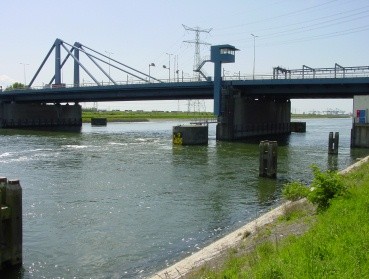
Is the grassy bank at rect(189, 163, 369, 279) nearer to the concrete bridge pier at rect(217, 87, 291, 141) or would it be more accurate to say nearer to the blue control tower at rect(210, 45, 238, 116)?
the concrete bridge pier at rect(217, 87, 291, 141)

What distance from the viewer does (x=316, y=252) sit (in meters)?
9.05

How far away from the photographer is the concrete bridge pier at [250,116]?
68.8m

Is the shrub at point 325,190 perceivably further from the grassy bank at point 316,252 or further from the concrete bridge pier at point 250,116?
the concrete bridge pier at point 250,116

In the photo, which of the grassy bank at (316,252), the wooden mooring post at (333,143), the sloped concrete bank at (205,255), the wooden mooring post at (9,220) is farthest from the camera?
the wooden mooring post at (333,143)

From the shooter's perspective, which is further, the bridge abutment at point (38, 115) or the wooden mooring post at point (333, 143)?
the bridge abutment at point (38, 115)

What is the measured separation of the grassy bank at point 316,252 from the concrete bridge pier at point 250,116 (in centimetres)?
5502

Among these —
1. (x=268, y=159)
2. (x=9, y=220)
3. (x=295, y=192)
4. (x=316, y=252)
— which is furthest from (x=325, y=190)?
(x=268, y=159)

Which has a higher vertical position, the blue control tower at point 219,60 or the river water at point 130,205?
the blue control tower at point 219,60

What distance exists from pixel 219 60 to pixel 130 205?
53.5 m

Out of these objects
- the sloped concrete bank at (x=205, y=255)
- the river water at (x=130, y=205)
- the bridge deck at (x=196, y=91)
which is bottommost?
the river water at (x=130, y=205)

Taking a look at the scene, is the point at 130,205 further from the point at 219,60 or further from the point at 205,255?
the point at 219,60

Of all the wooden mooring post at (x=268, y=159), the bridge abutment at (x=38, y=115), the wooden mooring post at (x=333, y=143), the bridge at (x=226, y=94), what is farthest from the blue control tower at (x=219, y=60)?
the bridge abutment at (x=38, y=115)

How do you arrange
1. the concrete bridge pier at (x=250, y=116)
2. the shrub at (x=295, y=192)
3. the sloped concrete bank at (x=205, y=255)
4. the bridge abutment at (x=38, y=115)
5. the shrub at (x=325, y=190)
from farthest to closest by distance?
the bridge abutment at (x=38, y=115) < the concrete bridge pier at (x=250, y=116) < the shrub at (x=295, y=192) < the shrub at (x=325, y=190) < the sloped concrete bank at (x=205, y=255)

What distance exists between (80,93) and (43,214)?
250 ft
